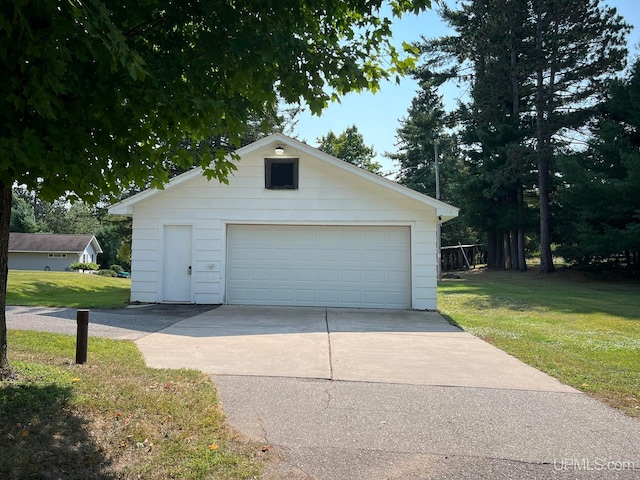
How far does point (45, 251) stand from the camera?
4134 cm

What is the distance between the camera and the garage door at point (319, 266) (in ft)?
38.1

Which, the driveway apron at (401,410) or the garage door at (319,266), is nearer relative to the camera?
the driveway apron at (401,410)

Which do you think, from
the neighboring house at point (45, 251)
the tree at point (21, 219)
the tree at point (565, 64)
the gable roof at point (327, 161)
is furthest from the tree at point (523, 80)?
the tree at point (21, 219)

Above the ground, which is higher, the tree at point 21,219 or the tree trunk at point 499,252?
the tree at point 21,219

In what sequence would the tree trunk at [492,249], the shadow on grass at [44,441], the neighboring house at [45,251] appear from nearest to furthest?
the shadow on grass at [44,441] < the tree trunk at [492,249] < the neighboring house at [45,251]

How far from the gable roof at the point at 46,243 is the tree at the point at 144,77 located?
4362 cm

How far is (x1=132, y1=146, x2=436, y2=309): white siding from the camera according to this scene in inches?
452

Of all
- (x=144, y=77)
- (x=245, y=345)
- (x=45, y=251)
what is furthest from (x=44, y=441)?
(x=45, y=251)

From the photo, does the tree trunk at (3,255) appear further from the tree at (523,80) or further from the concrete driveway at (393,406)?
the tree at (523,80)

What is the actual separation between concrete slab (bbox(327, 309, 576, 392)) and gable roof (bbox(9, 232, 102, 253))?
40.8 meters

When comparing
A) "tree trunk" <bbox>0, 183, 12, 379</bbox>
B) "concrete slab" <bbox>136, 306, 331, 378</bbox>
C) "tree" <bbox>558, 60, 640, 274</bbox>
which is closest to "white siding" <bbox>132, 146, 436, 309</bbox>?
"concrete slab" <bbox>136, 306, 331, 378</bbox>

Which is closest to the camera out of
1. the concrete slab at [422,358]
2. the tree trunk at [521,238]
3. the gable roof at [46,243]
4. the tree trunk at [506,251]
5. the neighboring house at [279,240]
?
the concrete slab at [422,358]

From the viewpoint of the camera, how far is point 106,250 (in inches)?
2035

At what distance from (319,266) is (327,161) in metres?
2.82
